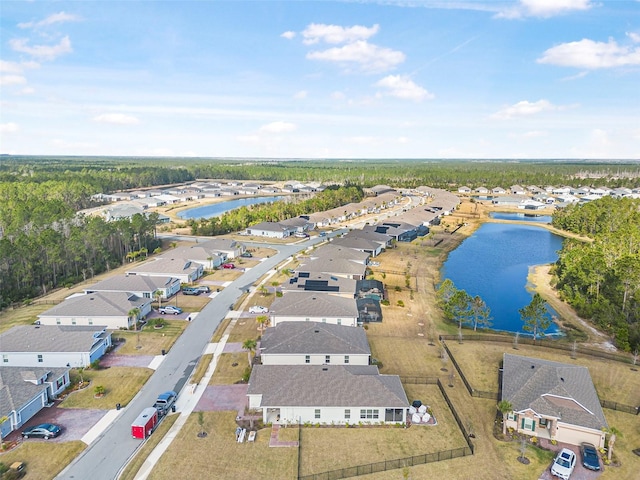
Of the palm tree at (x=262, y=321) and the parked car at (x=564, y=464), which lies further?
the palm tree at (x=262, y=321)

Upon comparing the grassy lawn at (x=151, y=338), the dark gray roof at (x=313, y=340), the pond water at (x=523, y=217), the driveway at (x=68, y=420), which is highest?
the pond water at (x=523, y=217)

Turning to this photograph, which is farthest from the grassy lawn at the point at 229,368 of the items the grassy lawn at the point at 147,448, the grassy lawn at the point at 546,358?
the grassy lawn at the point at 546,358

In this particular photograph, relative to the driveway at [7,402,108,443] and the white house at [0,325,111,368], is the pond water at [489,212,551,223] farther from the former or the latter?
the driveway at [7,402,108,443]

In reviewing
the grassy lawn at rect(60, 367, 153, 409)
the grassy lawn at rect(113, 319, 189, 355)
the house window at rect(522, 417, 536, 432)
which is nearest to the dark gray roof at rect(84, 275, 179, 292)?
the grassy lawn at rect(113, 319, 189, 355)

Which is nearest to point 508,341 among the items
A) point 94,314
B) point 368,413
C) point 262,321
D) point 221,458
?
point 368,413

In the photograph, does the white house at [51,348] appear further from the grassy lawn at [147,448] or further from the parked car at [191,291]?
the parked car at [191,291]

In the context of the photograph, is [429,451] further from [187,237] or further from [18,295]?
[187,237]

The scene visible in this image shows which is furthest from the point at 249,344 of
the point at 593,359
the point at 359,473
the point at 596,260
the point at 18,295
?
the point at 596,260
